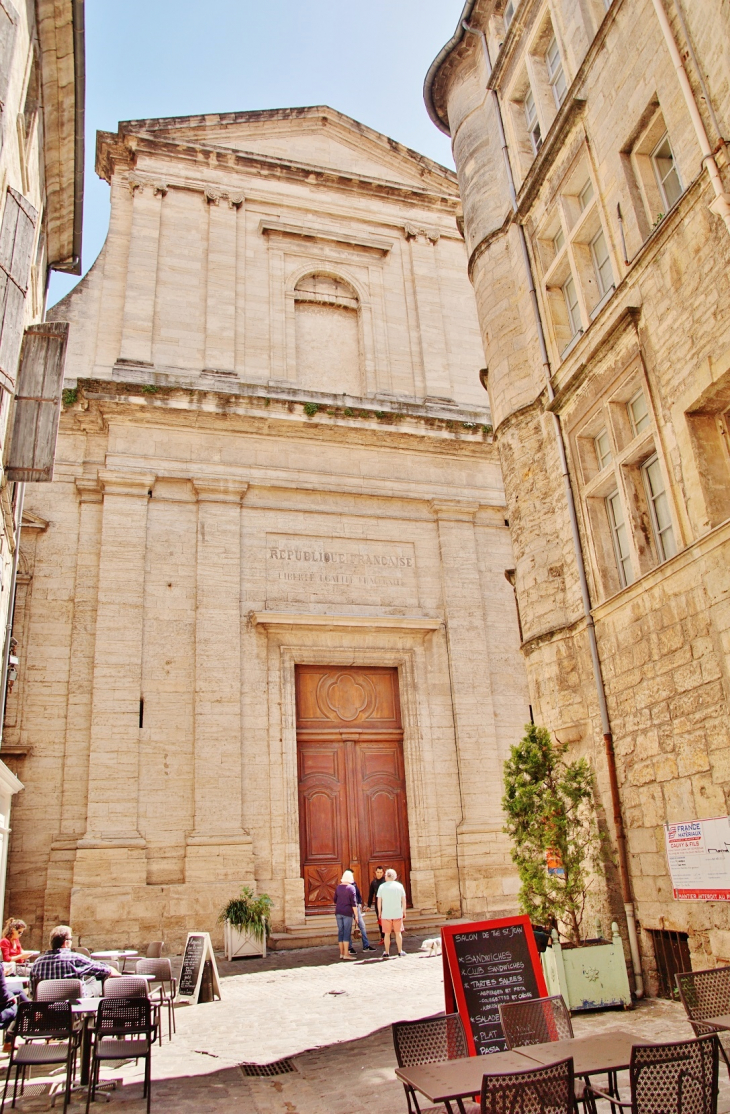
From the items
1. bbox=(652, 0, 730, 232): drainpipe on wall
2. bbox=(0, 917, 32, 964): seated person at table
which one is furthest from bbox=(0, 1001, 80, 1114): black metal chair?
bbox=(652, 0, 730, 232): drainpipe on wall

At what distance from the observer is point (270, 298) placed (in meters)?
17.5

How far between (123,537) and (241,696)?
3.37m

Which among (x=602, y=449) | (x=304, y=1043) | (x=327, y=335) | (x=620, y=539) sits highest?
(x=327, y=335)

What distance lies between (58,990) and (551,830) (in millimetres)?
4422

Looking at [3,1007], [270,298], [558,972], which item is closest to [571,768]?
[558,972]

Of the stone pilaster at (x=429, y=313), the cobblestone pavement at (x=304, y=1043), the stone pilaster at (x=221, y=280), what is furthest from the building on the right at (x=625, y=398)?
the stone pilaster at (x=221, y=280)

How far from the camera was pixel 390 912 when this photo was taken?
11.1 m

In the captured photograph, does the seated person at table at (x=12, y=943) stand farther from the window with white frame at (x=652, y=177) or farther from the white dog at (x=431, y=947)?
the window with white frame at (x=652, y=177)

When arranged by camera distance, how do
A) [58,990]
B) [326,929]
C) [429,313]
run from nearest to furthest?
1. [58,990]
2. [326,929]
3. [429,313]

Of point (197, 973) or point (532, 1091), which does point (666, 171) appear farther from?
point (197, 973)

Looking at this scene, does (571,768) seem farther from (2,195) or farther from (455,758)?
(2,195)

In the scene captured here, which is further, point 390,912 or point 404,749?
point 404,749

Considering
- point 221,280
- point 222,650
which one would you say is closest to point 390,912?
point 222,650

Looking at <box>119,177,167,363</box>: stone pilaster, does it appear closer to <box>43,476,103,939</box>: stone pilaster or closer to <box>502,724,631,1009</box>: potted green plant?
<box>43,476,103,939</box>: stone pilaster
